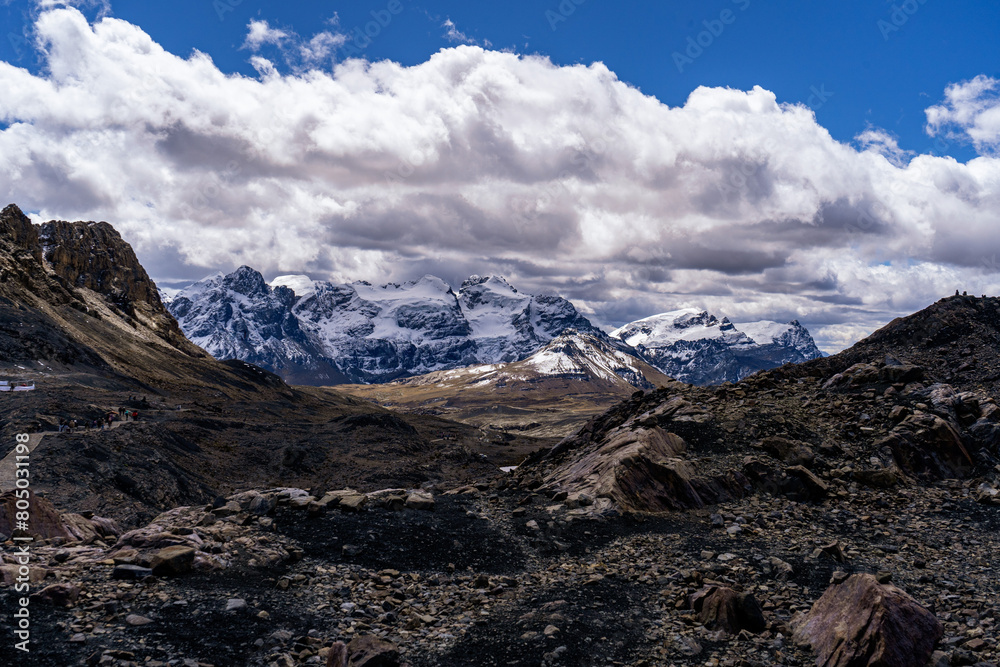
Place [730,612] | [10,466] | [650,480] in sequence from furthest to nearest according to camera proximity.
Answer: [10,466], [650,480], [730,612]

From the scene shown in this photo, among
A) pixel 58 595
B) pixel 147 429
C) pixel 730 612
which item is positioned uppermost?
pixel 58 595

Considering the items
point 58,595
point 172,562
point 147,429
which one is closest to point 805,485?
point 172,562

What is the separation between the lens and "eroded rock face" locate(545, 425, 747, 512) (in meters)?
23.9

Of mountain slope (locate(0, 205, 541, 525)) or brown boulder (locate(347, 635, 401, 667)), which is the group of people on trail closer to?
mountain slope (locate(0, 205, 541, 525))

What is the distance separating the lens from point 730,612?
14883mm

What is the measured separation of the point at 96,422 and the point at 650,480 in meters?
73.1

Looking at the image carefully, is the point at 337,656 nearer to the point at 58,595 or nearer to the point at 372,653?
the point at 372,653

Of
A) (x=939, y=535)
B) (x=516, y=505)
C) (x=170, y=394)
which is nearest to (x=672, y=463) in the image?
(x=516, y=505)

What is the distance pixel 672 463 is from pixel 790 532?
5519mm

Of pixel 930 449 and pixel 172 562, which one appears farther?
pixel 930 449

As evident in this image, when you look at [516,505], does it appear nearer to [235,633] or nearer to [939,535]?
[235,633]

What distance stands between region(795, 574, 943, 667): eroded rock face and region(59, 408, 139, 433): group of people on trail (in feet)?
218

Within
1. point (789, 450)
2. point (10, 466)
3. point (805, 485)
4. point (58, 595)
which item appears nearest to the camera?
point (58, 595)

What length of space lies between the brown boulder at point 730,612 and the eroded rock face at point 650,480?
25.6ft
